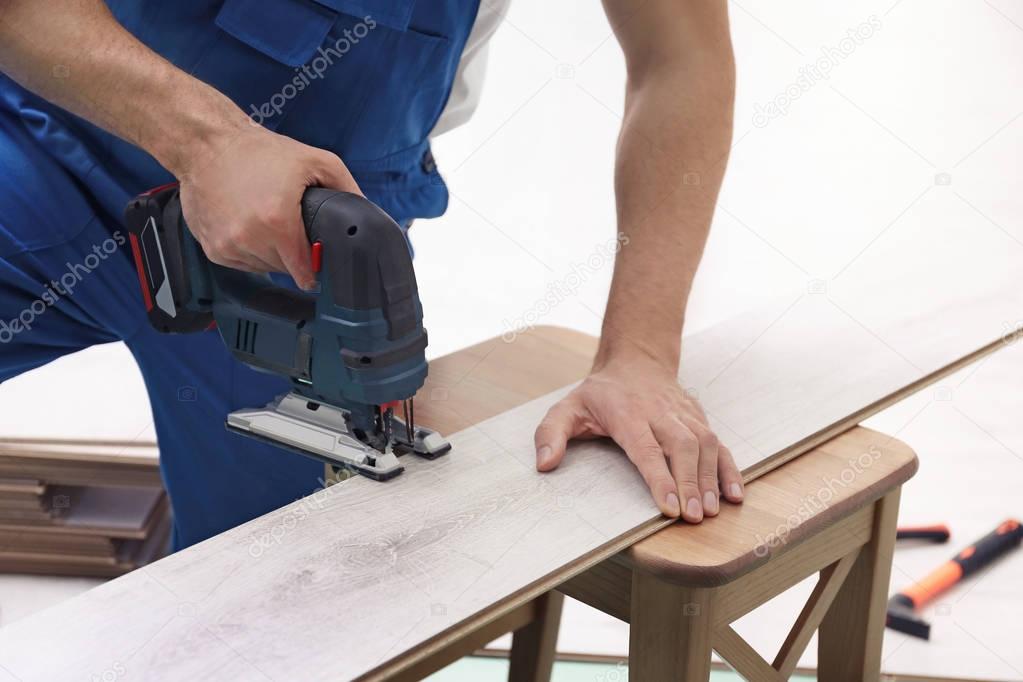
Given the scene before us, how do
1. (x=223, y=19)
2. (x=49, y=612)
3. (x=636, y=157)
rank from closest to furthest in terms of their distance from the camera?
(x=49, y=612), (x=223, y=19), (x=636, y=157)

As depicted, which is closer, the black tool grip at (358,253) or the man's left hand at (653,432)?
the black tool grip at (358,253)

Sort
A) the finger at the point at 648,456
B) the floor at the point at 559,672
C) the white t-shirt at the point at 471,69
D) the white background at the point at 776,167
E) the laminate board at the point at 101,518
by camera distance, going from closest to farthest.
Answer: the finger at the point at 648,456
the white t-shirt at the point at 471,69
the floor at the point at 559,672
the laminate board at the point at 101,518
the white background at the point at 776,167

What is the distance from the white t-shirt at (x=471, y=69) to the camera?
2.02 metres

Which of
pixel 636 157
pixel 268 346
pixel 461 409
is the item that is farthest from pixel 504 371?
pixel 268 346

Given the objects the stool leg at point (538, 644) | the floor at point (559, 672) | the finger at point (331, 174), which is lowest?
the floor at point (559, 672)

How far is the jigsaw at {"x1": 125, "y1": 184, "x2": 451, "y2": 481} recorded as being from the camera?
1.36 m

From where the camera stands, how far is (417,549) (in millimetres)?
1415

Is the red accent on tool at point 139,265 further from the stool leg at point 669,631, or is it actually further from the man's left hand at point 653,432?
the stool leg at point 669,631

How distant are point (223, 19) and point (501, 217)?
2172mm

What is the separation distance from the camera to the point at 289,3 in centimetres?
175

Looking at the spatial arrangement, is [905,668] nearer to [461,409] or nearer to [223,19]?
[461,409]

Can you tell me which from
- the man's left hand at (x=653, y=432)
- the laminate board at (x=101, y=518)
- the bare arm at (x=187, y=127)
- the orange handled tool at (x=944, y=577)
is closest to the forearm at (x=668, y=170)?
the man's left hand at (x=653, y=432)

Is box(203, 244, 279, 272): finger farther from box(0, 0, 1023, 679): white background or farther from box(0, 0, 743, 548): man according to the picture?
box(0, 0, 1023, 679): white background

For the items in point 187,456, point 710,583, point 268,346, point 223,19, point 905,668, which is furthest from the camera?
point 905,668
